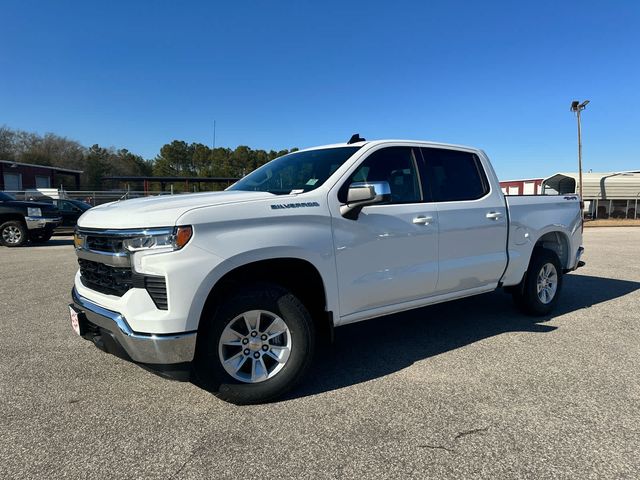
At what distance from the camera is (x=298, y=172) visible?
4.05 metres

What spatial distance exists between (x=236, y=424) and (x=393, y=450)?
1.01 m

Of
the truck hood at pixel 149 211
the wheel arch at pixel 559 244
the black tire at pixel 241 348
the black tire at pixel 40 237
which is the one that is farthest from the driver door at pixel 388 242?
the black tire at pixel 40 237

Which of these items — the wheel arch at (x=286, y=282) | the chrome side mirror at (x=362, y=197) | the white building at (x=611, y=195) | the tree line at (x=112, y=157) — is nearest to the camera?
the wheel arch at (x=286, y=282)

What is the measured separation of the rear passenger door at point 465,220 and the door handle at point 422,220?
0.16 m

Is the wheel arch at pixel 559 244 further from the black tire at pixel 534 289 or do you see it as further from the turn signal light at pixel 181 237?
the turn signal light at pixel 181 237

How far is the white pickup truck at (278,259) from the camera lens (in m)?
2.84

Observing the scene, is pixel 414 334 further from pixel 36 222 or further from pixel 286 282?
pixel 36 222

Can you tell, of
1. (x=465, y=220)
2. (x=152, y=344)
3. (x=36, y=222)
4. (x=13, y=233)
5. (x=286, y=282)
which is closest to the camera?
(x=152, y=344)

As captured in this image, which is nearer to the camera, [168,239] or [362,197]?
[168,239]

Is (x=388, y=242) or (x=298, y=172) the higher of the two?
(x=298, y=172)

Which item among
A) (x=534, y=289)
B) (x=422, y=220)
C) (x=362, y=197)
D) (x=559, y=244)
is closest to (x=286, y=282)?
(x=362, y=197)

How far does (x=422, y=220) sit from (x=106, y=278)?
8.52ft

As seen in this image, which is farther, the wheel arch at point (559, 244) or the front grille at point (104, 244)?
the wheel arch at point (559, 244)

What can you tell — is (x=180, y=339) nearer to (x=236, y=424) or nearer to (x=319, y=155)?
(x=236, y=424)
